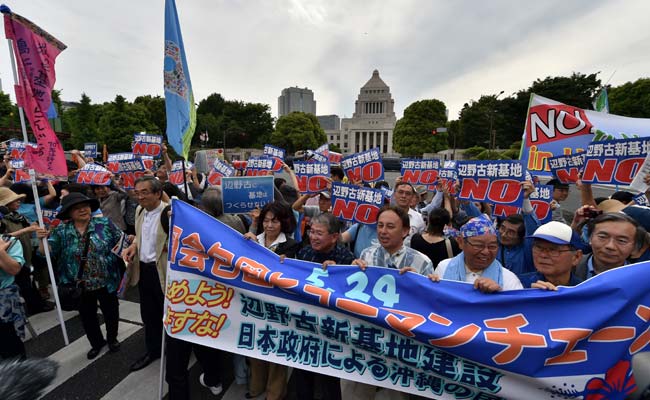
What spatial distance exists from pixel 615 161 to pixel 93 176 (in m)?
7.82

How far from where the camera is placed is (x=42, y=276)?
4812mm

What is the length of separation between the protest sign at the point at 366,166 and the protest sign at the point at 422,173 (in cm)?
66

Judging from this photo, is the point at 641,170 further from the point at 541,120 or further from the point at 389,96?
the point at 389,96

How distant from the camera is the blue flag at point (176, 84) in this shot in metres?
2.90

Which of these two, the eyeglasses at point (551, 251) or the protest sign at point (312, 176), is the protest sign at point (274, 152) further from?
the eyeglasses at point (551, 251)

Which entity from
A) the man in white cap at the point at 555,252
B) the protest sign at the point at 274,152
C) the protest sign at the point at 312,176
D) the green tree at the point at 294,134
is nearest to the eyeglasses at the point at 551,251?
the man in white cap at the point at 555,252

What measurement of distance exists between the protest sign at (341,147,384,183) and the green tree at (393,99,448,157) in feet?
154

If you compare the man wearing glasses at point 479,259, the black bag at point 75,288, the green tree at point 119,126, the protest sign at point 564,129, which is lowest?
the black bag at point 75,288

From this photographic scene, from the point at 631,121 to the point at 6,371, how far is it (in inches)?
308

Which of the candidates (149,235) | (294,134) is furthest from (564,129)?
(294,134)

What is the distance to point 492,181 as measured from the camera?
13.1ft

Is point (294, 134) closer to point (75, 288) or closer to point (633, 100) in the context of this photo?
point (633, 100)

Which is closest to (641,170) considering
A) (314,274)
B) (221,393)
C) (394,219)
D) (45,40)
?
(394,219)

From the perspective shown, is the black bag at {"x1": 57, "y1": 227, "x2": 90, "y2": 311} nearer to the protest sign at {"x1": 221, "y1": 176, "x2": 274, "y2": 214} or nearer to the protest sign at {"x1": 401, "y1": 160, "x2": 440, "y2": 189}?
the protest sign at {"x1": 221, "y1": 176, "x2": 274, "y2": 214}
